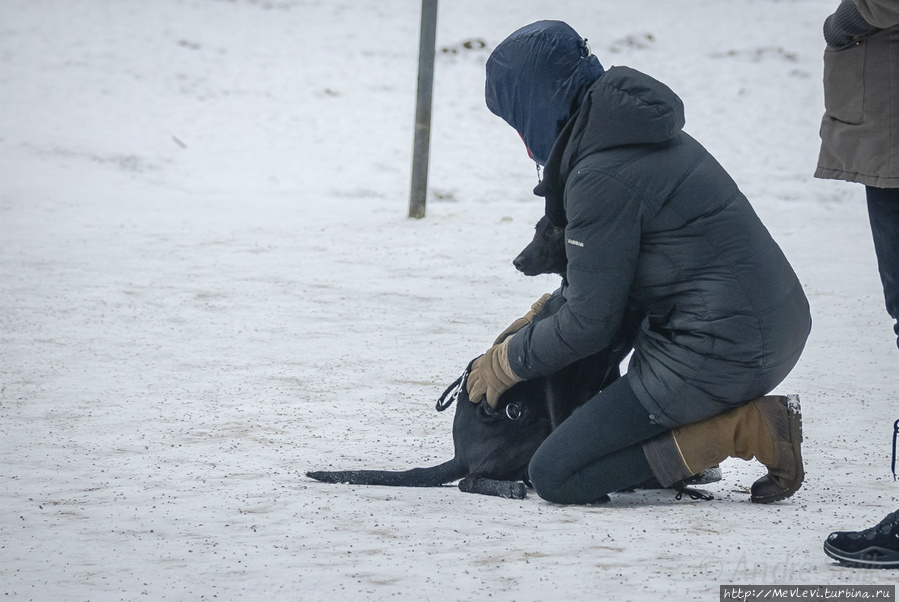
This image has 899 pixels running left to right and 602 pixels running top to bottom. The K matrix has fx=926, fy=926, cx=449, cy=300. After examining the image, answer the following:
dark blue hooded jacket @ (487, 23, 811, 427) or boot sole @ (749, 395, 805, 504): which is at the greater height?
dark blue hooded jacket @ (487, 23, 811, 427)

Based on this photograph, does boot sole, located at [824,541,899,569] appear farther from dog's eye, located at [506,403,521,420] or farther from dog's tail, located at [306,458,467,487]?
dog's tail, located at [306,458,467,487]

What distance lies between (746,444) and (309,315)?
308 centimetres

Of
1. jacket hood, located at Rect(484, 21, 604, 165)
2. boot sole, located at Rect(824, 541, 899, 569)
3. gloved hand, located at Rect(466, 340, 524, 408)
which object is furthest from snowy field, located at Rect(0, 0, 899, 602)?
jacket hood, located at Rect(484, 21, 604, 165)

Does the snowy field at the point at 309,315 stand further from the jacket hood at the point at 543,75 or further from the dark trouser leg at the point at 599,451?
the jacket hood at the point at 543,75

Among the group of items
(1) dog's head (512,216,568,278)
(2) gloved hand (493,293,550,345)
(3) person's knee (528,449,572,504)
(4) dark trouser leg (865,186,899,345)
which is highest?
(4) dark trouser leg (865,186,899,345)

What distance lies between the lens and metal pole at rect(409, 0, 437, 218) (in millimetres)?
7768

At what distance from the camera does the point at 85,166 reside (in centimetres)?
954

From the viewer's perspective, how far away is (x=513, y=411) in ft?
8.71

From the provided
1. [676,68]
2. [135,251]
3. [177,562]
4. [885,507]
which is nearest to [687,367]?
[885,507]

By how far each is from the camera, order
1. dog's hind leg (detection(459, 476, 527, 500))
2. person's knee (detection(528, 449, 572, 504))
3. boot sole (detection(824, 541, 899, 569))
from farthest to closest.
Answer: dog's hind leg (detection(459, 476, 527, 500))
person's knee (detection(528, 449, 572, 504))
boot sole (detection(824, 541, 899, 569))

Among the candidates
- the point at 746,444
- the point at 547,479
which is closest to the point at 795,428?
the point at 746,444

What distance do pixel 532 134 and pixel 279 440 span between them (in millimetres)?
1389

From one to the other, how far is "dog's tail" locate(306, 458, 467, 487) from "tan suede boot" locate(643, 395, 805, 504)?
0.58 metres

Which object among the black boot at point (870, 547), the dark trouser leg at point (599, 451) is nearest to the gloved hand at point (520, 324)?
the dark trouser leg at point (599, 451)
